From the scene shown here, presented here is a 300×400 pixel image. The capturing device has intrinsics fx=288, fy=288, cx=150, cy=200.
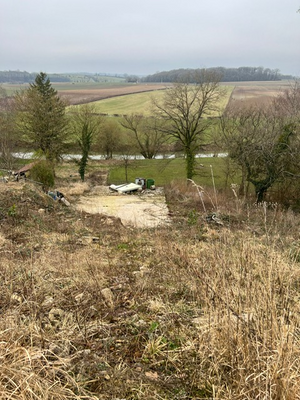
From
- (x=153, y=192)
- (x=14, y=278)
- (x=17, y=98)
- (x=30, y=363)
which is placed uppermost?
(x=17, y=98)

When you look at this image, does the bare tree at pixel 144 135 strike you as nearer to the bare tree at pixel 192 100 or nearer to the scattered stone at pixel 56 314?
the bare tree at pixel 192 100

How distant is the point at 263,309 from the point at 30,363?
167 cm

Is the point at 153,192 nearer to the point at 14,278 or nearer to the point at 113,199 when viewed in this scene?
the point at 113,199

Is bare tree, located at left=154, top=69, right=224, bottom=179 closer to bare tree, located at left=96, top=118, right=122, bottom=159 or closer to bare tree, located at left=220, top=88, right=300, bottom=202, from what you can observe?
bare tree, located at left=220, top=88, right=300, bottom=202

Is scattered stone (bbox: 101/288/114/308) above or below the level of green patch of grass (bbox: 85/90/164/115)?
below

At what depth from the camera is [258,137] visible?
16.9 m

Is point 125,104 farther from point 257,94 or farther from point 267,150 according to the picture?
point 267,150

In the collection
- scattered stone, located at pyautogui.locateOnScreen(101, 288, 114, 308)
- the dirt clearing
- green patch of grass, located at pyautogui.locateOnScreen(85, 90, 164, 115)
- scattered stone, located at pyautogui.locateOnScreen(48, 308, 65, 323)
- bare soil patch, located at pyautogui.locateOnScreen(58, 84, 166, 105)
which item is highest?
bare soil patch, located at pyautogui.locateOnScreen(58, 84, 166, 105)

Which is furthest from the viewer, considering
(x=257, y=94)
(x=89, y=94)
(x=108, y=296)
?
(x=89, y=94)

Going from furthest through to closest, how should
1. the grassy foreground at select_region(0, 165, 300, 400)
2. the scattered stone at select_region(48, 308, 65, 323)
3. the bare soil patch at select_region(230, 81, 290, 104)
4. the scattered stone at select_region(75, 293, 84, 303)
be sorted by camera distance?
the bare soil patch at select_region(230, 81, 290, 104) < the scattered stone at select_region(75, 293, 84, 303) < the scattered stone at select_region(48, 308, 65, 323) < the grassy foreground at select_region(0, 165, 300, 400)

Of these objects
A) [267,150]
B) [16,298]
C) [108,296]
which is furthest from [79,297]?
[267,150]

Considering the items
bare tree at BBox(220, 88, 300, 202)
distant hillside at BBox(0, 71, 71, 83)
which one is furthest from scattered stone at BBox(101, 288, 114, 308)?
distant hillside at BBox(0, 71, 71, 83)

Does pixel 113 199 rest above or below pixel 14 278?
below

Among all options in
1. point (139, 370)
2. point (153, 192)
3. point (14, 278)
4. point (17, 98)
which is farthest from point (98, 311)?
point (17, 98)
